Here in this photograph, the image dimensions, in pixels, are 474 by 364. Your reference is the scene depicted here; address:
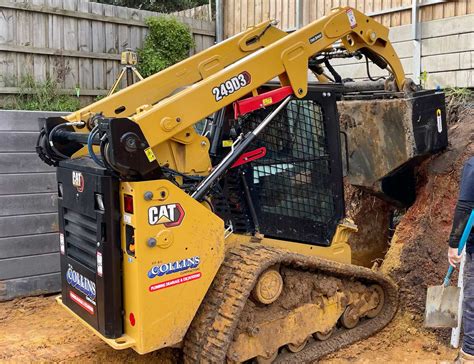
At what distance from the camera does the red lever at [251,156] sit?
379 cm

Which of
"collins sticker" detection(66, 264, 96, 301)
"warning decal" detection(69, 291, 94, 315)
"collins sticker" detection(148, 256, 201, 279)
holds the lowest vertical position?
"warning decal" detection(69, 291, 94, 315)

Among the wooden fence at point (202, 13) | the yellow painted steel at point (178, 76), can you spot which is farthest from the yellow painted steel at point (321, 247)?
the wooden fence at point (202, 13)

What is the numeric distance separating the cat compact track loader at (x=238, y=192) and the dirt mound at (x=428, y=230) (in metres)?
0.19

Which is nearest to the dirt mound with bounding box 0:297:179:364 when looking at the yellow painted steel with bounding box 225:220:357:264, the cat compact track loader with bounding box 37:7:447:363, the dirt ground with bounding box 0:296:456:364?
the dirt ground with bounding box 0:296:456:364

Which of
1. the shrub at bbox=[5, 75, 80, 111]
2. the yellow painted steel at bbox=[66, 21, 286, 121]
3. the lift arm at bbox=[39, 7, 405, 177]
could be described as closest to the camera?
the lift arm at bbox=[39, 7, 405, 177]

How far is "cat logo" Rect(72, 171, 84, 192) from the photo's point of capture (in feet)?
11.2

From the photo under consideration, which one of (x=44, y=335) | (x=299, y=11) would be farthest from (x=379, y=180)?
(x=299, y=11)

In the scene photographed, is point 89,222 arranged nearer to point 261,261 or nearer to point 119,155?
point 119,155

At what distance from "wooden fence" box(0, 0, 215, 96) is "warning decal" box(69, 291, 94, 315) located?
5345 millimetres

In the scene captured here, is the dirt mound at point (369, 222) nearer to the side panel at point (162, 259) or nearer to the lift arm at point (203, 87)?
the lift arm at point (203, 87)

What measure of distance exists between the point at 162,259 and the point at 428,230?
2.65m

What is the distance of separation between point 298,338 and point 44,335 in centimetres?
202

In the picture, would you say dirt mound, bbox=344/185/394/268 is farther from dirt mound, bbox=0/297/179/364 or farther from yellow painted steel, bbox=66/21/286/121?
dirt mound, bbox=0/297/179/364

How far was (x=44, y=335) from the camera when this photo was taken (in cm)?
439
